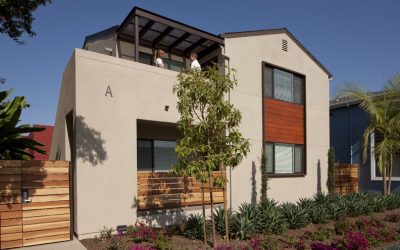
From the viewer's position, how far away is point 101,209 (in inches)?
367

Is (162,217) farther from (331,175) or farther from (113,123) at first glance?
(331,175)

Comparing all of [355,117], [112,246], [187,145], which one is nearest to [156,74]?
[187,145]

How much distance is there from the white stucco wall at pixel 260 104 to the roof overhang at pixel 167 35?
109 centimetres

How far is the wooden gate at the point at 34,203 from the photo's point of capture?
822 cm

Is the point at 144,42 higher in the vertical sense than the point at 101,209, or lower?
higher

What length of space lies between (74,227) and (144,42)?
7785 millimetres

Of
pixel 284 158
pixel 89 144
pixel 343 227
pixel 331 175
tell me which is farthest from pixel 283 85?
pixel 89 144

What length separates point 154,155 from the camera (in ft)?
43.6

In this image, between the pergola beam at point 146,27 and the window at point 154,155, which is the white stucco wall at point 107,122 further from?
the window at point 154,155

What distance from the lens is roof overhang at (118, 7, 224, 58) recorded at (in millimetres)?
11906

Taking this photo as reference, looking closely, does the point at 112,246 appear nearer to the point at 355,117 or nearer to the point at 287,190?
the point at 287,190

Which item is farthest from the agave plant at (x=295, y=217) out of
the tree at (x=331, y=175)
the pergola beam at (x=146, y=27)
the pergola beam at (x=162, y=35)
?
the pergola beam at (x=146, y=27)

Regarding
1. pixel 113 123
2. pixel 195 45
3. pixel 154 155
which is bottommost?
pixel 154 155

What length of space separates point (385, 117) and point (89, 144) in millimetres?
12624
